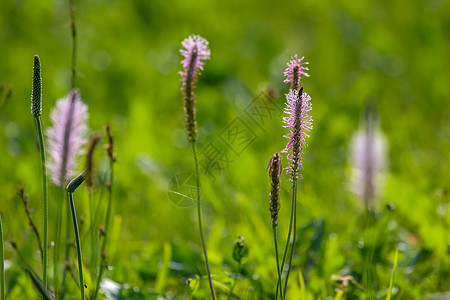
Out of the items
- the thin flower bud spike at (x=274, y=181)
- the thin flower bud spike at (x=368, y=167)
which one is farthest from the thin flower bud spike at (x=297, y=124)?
the thin flower bud spike at (x=368, y=167)

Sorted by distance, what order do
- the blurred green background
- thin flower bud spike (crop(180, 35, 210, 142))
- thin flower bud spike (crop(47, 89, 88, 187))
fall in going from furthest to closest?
the blurred green background < thin flower bud spike (crop(47, 89, 88, 187)) < thin flower bud spike (crop(180, 35, 210, 142))

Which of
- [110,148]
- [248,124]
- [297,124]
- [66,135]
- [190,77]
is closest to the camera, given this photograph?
[297,124]

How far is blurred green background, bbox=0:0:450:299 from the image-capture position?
1.99 m

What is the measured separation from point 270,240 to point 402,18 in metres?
3.25

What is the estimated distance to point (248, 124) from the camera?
3350 mm

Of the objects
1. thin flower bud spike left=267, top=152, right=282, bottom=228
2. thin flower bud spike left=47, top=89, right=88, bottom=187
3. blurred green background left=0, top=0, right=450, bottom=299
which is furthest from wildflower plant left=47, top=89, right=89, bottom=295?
thin flower bud spike left=267, top=152, right=282, bottom=228

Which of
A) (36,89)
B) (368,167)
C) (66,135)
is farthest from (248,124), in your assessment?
(36,89)

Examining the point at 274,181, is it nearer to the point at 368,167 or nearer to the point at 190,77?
the point at 190,77

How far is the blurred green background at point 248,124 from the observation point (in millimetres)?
1994

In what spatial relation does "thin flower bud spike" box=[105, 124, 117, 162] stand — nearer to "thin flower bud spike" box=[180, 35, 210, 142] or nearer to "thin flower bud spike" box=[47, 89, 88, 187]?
"thin flower bud spike" box=[47, 89, 88, 187]

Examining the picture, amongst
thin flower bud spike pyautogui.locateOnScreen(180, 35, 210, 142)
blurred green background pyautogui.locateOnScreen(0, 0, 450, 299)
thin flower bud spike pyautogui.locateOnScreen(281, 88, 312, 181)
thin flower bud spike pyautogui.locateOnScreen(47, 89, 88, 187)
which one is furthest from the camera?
blurred green background pyautogui.locateOnScreen(0, 0, 450, 299)

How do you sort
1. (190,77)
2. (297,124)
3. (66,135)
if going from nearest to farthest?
(297,124) < (190,77) < (66,135)

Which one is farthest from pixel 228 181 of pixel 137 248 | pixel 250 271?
pixel 250 271

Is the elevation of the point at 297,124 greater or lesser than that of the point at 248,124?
greater
